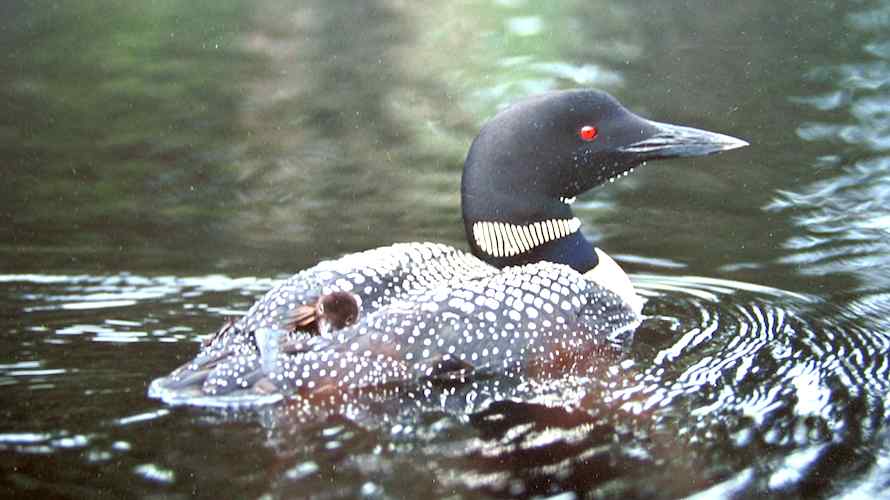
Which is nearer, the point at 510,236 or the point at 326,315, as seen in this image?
the point at 326,315

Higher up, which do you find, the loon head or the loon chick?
the loon head

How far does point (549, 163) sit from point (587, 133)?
0.61 feet

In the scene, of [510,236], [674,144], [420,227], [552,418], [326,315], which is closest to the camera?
[552,418]

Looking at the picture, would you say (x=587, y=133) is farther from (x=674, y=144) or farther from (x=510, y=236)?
(x=510, y=236)

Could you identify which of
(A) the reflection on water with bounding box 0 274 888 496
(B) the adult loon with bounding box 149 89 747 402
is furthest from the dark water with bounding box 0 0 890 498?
(B) the adult loon with bounding box 149 89 747 402

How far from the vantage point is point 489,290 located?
4730 mm

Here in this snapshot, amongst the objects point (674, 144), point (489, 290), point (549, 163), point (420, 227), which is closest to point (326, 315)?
point (489, 290)

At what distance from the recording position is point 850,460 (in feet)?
13.3

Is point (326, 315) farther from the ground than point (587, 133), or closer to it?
closer to it

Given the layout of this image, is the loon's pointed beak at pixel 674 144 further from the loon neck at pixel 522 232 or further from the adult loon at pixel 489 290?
the loon neck at pixel 522 232

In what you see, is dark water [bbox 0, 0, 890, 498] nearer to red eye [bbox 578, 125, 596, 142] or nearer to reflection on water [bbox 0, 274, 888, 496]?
reflection on water [bbox 0, 274, 888, 496]

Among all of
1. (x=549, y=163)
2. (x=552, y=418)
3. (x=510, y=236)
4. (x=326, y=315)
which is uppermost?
(x=549, y=163)

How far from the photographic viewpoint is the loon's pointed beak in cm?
535

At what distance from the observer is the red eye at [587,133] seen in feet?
17.4
